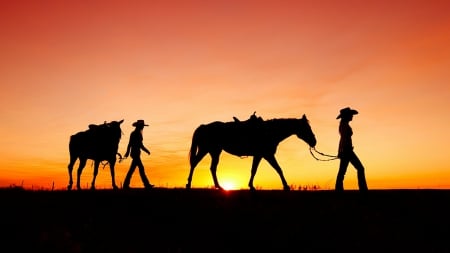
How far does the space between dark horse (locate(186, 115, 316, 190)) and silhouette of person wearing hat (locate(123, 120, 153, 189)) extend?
1898 mm

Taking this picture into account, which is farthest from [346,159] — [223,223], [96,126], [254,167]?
[96,126]

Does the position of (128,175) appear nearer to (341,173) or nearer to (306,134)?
(306,134)

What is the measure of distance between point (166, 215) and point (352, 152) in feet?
24.2

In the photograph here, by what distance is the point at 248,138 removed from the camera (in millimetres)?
20766

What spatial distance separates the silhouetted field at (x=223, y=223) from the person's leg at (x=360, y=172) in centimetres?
157

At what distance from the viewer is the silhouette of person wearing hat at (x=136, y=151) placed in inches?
786

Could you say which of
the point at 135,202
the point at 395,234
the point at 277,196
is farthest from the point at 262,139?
the point at 395,234

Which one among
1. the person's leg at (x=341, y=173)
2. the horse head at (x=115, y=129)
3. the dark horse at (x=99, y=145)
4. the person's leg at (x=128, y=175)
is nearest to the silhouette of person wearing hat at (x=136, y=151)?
the person's leg at (x=128, y=175)

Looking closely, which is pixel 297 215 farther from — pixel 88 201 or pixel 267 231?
pixel 88 201

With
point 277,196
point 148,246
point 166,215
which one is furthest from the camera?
point 277,196

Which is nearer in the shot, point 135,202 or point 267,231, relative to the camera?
point 267,231

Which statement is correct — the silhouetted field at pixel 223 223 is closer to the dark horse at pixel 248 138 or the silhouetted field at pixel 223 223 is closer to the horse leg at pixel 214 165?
the dark horse at pixel 248 138

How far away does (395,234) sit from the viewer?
38.5 feet

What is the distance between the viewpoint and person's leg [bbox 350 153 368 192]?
16.7 m
